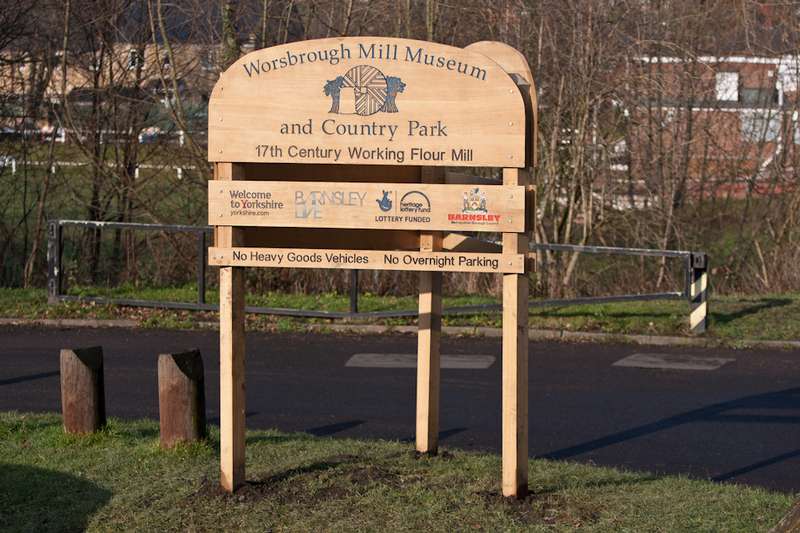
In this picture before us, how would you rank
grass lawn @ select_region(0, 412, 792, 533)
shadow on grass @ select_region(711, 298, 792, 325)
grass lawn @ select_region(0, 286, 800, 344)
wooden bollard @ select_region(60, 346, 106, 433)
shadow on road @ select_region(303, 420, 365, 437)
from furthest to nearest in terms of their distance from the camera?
shadow on grass @ select_region(711, 298, 792, 325)
grass lawn @ select_region(0, 286, 800, 344)
shadow on road @ select_region(303, 420, 365, 437)
wooden bollard @ select_region(60, 346, 106, 433)
grass lawn @ select_region(0, 412, 792, 533)

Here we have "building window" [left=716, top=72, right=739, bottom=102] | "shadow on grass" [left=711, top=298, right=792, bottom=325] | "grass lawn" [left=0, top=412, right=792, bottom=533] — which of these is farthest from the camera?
"building window" [left=716, top=72, right=739, bottom=102]

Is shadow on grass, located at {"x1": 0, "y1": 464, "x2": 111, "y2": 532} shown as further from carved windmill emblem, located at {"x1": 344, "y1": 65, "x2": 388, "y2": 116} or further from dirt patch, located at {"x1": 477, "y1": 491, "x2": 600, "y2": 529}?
carved windmill emblem, located at {"x1": 344, "y1": 65, "x2": 388, "y2": 116}

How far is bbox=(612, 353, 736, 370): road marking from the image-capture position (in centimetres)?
1280

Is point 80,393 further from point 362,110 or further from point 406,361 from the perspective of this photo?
point 406,361

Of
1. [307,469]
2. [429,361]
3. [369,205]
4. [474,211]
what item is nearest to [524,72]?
[474,211]

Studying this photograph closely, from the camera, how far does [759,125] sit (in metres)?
21.8

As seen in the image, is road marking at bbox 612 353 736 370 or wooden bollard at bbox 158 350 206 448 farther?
road marking at bbox 612 353 736 370

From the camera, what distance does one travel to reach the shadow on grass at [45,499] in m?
6.46

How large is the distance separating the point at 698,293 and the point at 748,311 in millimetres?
1403

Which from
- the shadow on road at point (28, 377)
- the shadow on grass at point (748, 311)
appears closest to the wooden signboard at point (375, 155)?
the shadow on road at point (28, 377)

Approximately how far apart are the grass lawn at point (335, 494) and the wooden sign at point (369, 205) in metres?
1.53

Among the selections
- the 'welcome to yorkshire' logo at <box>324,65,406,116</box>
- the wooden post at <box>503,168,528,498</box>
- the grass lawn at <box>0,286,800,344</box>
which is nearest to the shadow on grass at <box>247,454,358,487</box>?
the wooden post at <box>503,168,528,498</box>

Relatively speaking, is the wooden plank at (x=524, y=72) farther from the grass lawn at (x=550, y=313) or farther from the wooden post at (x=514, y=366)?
the grass lawn at (x=550, y=313)

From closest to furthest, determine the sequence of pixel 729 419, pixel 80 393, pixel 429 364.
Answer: pixel 429 364, pixel 80 393, pixel 729 419
